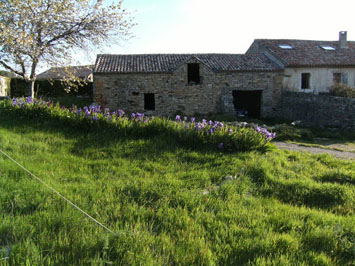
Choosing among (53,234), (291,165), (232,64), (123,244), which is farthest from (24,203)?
(232,64)

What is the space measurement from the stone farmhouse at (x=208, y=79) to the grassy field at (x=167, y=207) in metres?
13.1

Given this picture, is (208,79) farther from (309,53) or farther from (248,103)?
(309,53)

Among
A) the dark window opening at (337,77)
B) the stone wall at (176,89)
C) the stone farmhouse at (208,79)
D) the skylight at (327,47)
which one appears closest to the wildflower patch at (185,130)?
the stone wall at (176,89)

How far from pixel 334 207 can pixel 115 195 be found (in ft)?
10.5

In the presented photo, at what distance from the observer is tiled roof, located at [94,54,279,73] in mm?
19328

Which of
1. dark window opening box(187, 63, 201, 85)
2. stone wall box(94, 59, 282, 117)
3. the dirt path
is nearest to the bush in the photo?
stone wall box(94, 59, 282, 117)

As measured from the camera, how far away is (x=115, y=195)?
396cm

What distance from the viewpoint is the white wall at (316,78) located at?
21.3 meters

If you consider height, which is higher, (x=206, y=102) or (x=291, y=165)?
(x=206, y=102)

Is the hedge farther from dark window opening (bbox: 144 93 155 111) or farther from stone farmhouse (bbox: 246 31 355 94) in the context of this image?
stone farmhouse (bbox: 246 31 355 94)

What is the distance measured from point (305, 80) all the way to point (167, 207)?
21841 mm

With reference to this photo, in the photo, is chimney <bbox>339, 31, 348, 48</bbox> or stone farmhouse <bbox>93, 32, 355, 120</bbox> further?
chimney <bbox>339, 31, 348, 48</bbox>

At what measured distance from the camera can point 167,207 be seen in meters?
3.72

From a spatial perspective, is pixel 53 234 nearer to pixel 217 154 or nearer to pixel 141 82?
pixel 217 154
